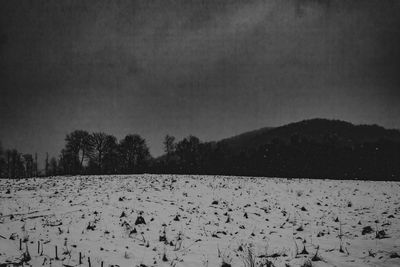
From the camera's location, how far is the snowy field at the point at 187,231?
21.3 feet

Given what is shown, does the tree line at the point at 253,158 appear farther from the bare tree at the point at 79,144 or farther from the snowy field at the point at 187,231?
the snowy field at the point at 187,231

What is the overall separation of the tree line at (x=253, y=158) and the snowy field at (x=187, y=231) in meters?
30.7

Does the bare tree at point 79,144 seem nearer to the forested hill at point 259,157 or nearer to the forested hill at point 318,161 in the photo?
the forested hill at point 259,157

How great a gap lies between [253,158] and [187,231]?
151 ft

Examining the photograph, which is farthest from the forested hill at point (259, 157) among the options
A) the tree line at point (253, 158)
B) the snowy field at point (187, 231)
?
the snowy field at point (187, 231)

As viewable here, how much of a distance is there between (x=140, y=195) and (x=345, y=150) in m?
45.4

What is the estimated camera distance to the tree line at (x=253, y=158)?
4409 centimetres

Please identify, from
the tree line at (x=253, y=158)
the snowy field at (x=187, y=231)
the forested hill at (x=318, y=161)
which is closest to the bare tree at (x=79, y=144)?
the tree line at (x=253, y=158)

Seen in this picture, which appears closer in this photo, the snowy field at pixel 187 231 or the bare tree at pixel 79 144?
the snowy field at pixel 187 231

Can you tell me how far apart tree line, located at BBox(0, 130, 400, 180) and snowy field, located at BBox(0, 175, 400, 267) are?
30697 mm

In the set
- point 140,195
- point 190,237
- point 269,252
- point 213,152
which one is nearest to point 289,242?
point 269,252

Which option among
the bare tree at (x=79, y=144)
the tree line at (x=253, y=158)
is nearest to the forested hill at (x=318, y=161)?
the tree line at (x=253, y=158)

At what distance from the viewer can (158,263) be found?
637cm

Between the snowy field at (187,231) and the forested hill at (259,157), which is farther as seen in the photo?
the forested hill at (259,157)
